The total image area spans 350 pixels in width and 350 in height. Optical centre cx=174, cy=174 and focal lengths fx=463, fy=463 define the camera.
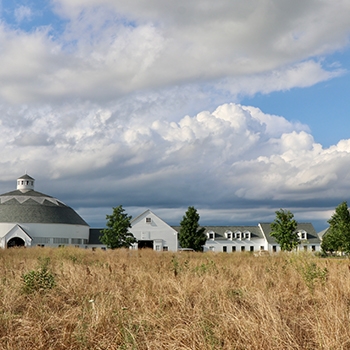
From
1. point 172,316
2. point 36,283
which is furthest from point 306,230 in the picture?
point 172,316

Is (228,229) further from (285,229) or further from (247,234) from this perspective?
(285,229)

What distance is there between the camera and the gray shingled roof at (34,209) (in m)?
72.4

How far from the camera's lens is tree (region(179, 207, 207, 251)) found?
211 ft

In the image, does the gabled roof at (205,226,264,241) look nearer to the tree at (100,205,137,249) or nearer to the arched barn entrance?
the tree at (100,205,137,249)

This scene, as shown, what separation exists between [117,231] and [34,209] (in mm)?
21787

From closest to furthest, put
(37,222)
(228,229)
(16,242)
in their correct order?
(16,242) < (37,222) < (228,229)

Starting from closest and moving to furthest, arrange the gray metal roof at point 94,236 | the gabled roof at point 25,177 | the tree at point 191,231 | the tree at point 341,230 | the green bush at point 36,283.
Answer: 1. the green bush at point 36,283
2. the tree at point 341,230
3. the tree at point 191,231
4. the gray metal roof at point 94,236
5. the gabled roof at point 25,177

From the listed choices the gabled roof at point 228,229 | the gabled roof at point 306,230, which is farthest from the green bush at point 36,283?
the gabled roof at point 306,230

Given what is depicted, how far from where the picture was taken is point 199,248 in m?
65.4

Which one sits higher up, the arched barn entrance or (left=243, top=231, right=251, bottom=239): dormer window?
(left=243, top=231, right=251, bottom=239): dormer window

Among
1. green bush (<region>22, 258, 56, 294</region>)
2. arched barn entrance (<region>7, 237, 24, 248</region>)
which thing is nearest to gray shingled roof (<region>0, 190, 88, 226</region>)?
arched barn entrance (<region>7, 237, 24, 248</region>)

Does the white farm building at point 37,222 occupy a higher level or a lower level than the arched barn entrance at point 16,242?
higher

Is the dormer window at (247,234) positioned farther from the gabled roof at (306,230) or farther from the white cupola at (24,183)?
the white cupola at (24,183)

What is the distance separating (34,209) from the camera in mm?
74062
